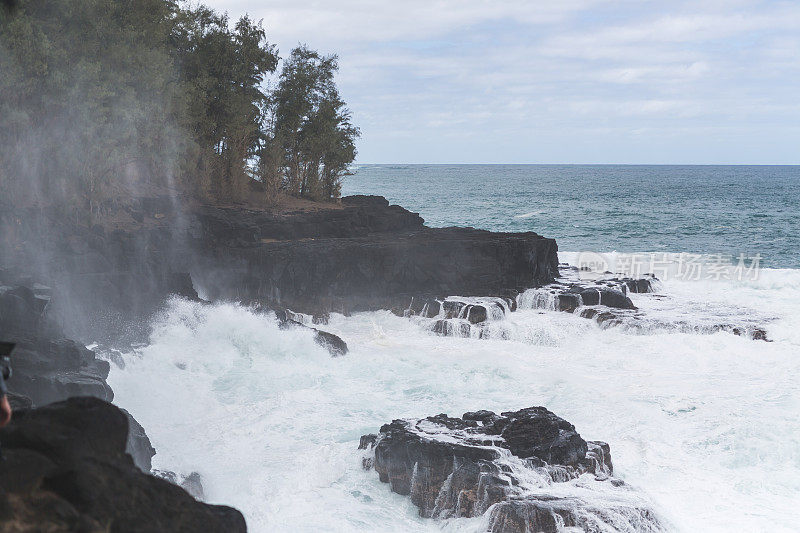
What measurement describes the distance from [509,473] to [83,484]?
26.5ft

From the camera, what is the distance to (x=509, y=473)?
1141cm

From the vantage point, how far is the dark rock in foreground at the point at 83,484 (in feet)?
13.7

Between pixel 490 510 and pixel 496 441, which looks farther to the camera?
pixel 496 441

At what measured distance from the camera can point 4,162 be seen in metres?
21.3

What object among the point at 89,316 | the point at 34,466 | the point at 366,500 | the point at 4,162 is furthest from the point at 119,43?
the point at 34,466

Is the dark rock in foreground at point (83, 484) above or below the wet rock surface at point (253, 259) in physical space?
above

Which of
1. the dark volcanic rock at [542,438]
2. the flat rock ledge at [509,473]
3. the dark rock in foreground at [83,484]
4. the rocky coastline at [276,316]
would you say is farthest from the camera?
the dark volcanic rock at [542,438]

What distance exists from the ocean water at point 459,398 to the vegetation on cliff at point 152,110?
259 inches

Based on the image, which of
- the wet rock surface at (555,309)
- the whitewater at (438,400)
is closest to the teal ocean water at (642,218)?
the wet rock surface at (555,309)

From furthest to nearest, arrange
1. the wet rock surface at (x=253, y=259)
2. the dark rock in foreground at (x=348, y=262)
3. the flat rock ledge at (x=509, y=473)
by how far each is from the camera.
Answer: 1. the dark rock in foreground at (x=348, y=262)
2. the wet rock surface at (x=253, y=259)
3. the flat rock ledge at (x=509, y=473)

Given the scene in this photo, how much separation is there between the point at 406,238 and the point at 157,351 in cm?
1293

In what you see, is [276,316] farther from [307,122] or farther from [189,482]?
[307,122]

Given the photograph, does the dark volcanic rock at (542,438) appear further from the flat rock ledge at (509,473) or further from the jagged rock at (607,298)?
the jagged rock at (607,298)

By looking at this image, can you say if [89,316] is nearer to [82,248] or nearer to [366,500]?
[82,248]
